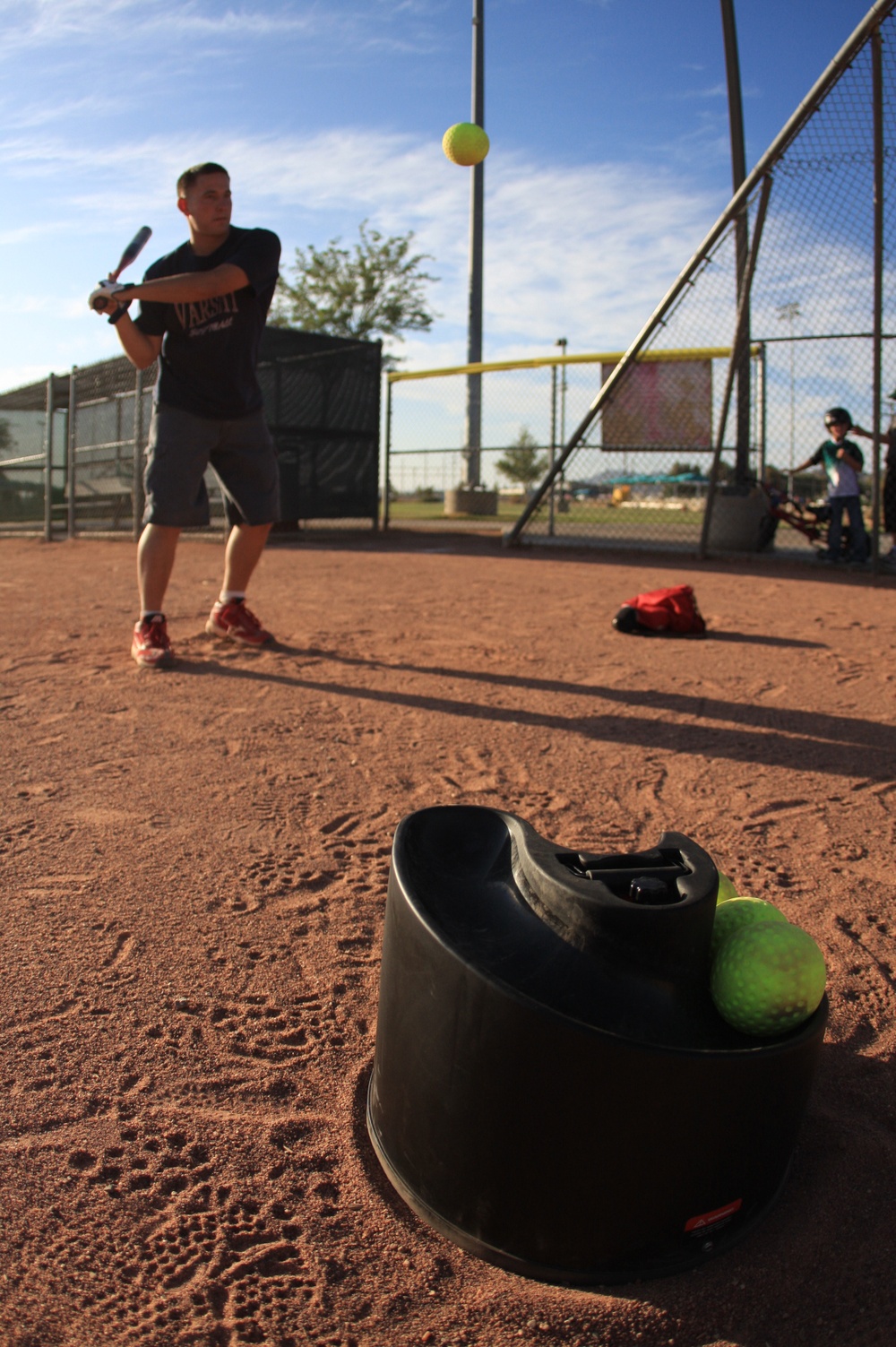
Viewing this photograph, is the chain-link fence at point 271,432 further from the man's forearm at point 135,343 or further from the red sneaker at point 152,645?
the red sneaker at point 152,645

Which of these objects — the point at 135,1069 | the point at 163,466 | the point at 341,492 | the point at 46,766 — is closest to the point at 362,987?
the point at 135,1069

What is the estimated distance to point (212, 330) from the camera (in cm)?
428

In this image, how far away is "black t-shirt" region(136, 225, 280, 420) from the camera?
13.8ft

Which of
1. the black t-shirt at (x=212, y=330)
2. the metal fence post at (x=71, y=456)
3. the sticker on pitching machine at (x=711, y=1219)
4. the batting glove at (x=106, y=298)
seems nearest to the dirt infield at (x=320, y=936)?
the sticker on pitching machine at (x=711, y=1219)

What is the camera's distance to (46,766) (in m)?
2.98

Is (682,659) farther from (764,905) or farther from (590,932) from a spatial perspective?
(590,932)

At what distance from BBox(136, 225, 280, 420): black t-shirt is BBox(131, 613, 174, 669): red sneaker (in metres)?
0.95

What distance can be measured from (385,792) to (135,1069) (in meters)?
1.31

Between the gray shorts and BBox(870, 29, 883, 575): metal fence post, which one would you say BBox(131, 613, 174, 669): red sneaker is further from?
BBox(870, 29, 883, 575): metal fence post

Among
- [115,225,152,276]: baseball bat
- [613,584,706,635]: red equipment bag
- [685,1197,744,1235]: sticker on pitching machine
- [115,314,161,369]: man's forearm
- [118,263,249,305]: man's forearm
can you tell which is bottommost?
[685,1197,744,1235]: sticker on pitching machine

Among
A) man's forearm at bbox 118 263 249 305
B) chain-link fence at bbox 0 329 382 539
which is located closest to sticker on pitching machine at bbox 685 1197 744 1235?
man's forearm at bbox 118 263 249 305

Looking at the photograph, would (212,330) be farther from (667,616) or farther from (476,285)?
(476,285)

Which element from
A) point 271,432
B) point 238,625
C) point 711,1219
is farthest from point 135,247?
point 271,432

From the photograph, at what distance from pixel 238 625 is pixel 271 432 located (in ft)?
22.0
